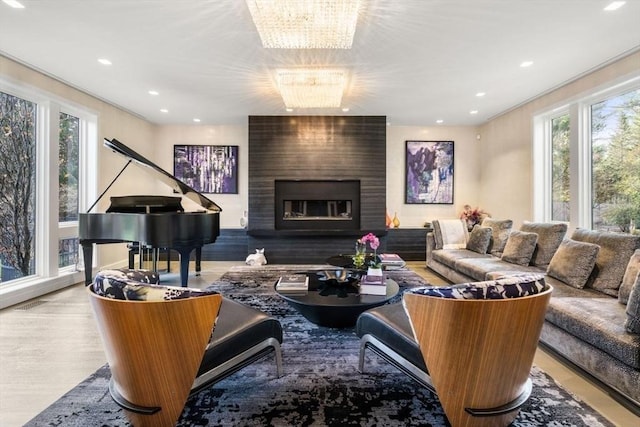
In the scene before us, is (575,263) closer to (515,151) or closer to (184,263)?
(515,151)

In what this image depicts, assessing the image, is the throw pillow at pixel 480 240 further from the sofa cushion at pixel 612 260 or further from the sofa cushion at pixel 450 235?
the sofa cushion at pixel 612 260

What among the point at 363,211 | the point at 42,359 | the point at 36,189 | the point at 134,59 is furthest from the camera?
the point at 363,211

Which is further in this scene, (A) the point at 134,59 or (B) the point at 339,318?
(A) the point at 134,59

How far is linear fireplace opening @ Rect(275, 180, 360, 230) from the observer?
19.5 ft

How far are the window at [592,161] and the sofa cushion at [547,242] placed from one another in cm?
74

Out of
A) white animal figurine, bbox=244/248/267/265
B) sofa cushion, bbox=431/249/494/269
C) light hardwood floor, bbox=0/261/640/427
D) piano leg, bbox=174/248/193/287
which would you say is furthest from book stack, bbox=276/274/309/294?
white animal figurine, bbox=244/248/267/265

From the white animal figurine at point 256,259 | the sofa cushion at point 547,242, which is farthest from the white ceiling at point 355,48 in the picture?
the white animal figurine at point 256,259

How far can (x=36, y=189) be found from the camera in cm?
387

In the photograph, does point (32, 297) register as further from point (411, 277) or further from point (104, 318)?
point (411, 277)

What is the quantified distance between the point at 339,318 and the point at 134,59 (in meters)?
3.46

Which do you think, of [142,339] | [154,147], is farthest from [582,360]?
[154,147]

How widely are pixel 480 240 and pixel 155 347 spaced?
14.2 ft

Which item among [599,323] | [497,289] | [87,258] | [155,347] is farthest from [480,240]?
[87,258]

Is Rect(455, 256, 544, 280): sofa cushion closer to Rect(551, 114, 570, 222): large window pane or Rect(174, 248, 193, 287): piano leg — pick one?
Rect(551, 114, 570, 222): large window pane
